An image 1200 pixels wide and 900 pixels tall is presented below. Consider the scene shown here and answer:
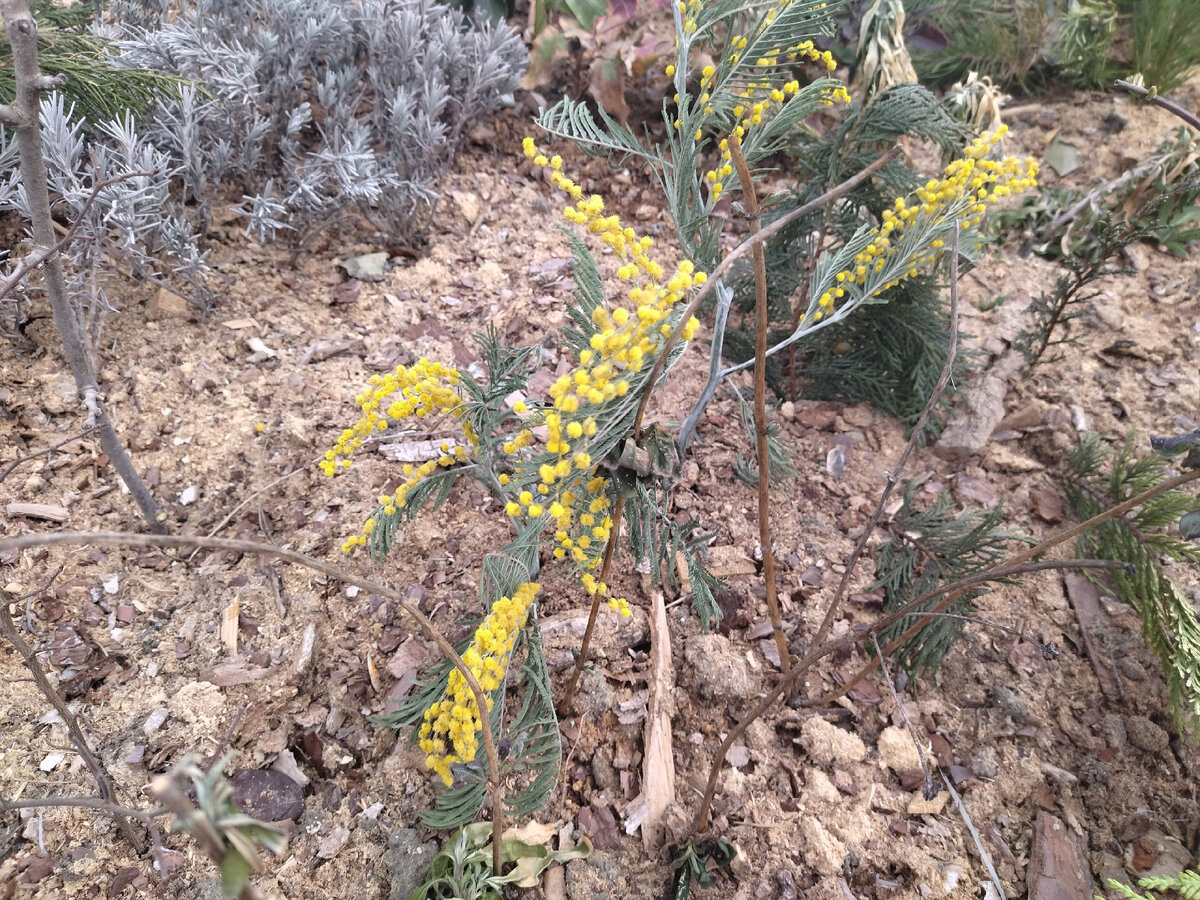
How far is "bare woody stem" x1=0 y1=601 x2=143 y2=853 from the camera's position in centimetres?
99

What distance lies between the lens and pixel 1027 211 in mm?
2652

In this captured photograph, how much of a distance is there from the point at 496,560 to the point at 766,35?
105cm

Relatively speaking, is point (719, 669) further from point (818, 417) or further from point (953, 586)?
point (818, 417)

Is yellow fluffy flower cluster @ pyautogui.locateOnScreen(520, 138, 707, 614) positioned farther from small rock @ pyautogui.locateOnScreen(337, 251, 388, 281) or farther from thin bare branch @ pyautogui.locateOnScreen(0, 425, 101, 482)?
small rock @ pyautogui.locateOnScreen(337, 251, 388, 281)

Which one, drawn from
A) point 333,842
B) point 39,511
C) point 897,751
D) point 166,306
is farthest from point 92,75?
point 897,751

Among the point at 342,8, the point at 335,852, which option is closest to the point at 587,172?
the point at 342,8

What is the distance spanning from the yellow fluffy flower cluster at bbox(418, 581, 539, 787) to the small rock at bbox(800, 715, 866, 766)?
2.33ft

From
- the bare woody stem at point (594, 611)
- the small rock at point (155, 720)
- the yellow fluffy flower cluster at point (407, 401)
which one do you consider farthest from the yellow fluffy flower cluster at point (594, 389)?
→ the small rock at point (155, 720)

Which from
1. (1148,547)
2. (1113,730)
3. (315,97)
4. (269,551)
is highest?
(269,551)

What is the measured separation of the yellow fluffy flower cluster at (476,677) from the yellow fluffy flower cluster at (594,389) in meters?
0.13

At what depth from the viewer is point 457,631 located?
1.54 m

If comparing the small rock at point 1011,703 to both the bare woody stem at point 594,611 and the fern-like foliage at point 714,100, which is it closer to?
the bare woody stem at point 594,611

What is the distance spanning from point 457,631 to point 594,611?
0.40 meters

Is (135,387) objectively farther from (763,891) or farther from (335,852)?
(763,891)
